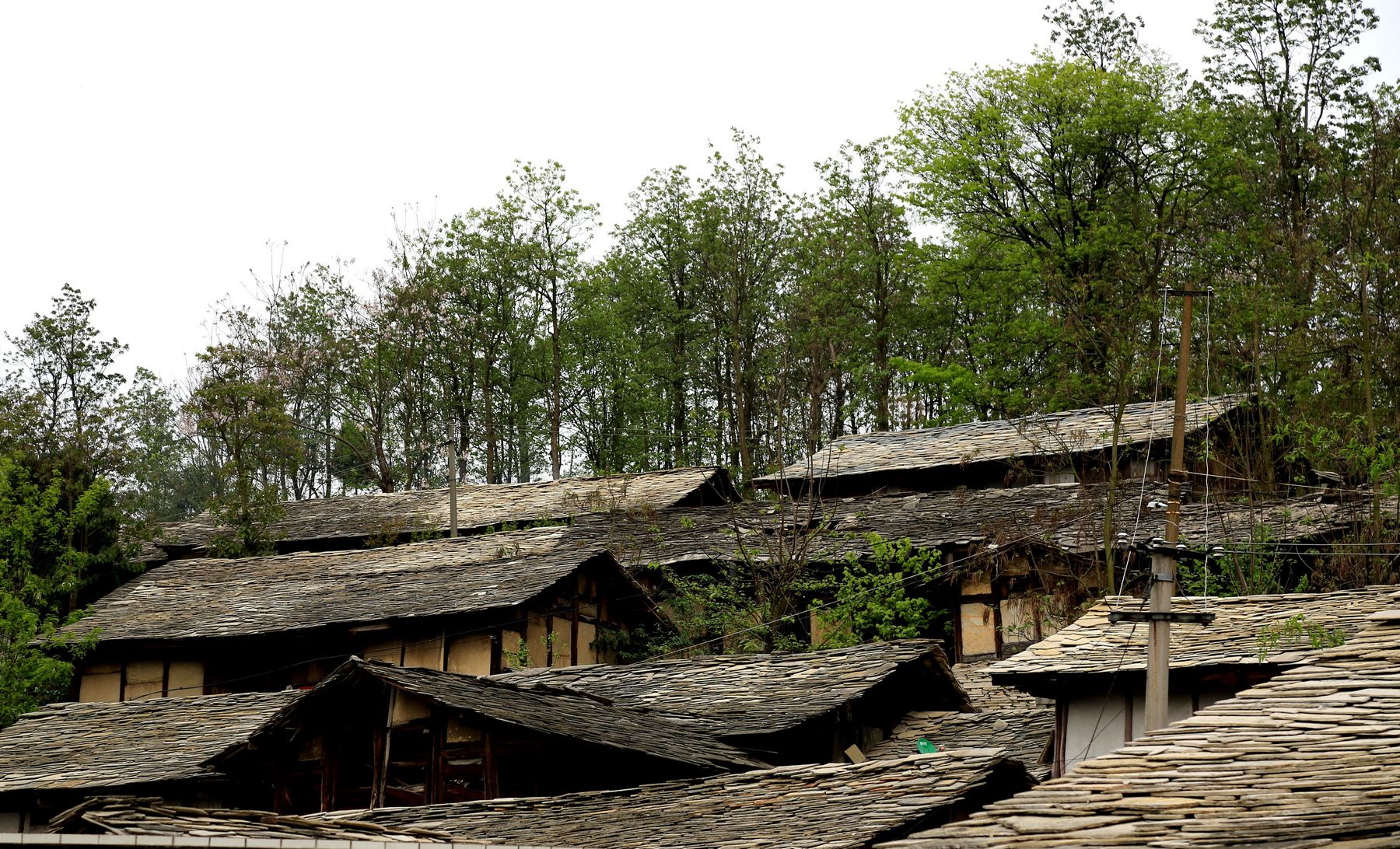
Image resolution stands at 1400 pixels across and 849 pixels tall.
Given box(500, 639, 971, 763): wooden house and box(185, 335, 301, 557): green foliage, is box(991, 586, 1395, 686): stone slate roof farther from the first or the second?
box(185, 335, 301, 557): green foliage

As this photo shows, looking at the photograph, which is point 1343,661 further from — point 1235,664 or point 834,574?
point 834,574

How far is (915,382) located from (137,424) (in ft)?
110

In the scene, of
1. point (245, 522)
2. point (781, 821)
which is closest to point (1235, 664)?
point (781, 821)

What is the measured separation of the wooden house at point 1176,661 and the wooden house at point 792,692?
330cm

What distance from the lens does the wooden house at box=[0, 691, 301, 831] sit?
72.1ft

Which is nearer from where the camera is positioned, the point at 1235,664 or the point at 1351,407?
the point at 1235,664

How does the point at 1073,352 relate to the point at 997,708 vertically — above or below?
above

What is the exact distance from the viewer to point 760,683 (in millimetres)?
21938

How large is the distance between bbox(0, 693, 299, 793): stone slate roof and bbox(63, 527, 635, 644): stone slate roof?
2.97 meters

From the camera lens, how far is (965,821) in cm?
1040

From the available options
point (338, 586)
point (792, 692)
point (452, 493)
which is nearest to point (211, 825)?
point (792, 692)

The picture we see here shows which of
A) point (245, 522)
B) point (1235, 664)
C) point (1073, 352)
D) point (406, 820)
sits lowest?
point (406, 820)

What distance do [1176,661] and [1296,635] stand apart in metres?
1.31

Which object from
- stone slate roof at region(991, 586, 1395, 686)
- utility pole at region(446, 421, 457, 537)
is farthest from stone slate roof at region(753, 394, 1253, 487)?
stone slate roof at region(991, 586, 1395, 686)
